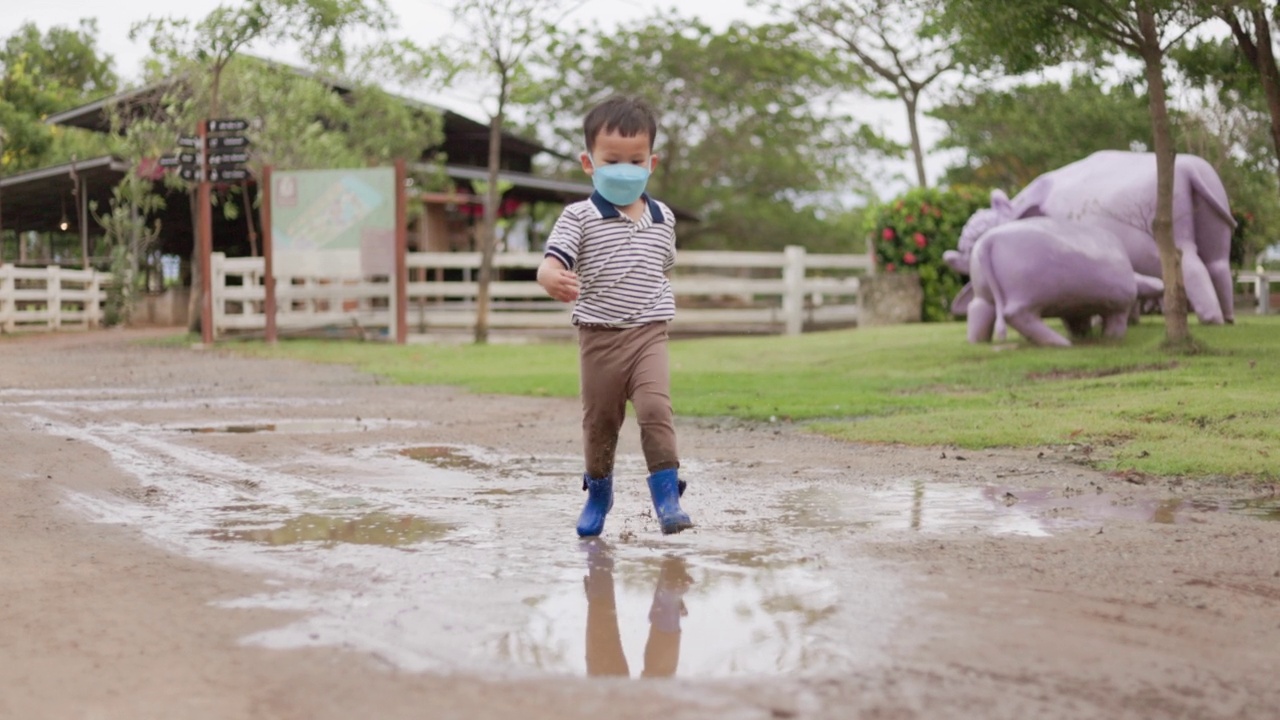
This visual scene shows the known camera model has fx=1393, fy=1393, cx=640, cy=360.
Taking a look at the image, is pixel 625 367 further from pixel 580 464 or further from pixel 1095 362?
pixel 1095 362

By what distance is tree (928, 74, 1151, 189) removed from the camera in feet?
112

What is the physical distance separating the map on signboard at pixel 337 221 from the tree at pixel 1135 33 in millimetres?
10451

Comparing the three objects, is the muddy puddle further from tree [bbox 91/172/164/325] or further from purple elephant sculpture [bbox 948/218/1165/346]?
tree [bbox 91/172/164/325]

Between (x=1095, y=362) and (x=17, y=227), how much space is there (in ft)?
96.0

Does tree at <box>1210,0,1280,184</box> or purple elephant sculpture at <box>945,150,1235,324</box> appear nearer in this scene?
tree at <box>1210,0,1280,184</box>

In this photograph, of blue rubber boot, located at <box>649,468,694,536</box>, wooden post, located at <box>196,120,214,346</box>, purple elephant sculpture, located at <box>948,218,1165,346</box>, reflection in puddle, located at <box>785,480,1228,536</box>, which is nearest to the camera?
blue rubber boot, located at <box>649,468,694,536</box>

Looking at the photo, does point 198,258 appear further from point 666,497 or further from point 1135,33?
point 666,497

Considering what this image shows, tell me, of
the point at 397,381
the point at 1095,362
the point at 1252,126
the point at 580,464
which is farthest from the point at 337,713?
the point at 1252,126

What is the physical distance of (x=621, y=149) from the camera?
4.93 m

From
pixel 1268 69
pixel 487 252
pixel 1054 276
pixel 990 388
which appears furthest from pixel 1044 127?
pixel 990 388

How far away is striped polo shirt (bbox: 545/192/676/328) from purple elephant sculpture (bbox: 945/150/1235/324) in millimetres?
8669

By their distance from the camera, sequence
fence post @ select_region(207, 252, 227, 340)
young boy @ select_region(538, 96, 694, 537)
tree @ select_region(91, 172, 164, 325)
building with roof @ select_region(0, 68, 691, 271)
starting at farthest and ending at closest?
tree @ select_region(91, 172, 164, 325)
building with roof @ select_region(0, 68, 691, 271)
fence post @ select_region(207, 252, 227, 340)
young boy @ select_region(538, 96, 694, 537)

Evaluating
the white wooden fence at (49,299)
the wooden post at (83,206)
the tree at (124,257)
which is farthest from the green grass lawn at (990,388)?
the wooden post at (83,206)

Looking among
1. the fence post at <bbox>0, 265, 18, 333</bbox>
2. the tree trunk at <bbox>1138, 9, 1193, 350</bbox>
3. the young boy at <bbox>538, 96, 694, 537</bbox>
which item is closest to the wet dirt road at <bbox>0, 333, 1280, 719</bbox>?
the young boy at <bbox>538, 96, 694, 537</bbox>
